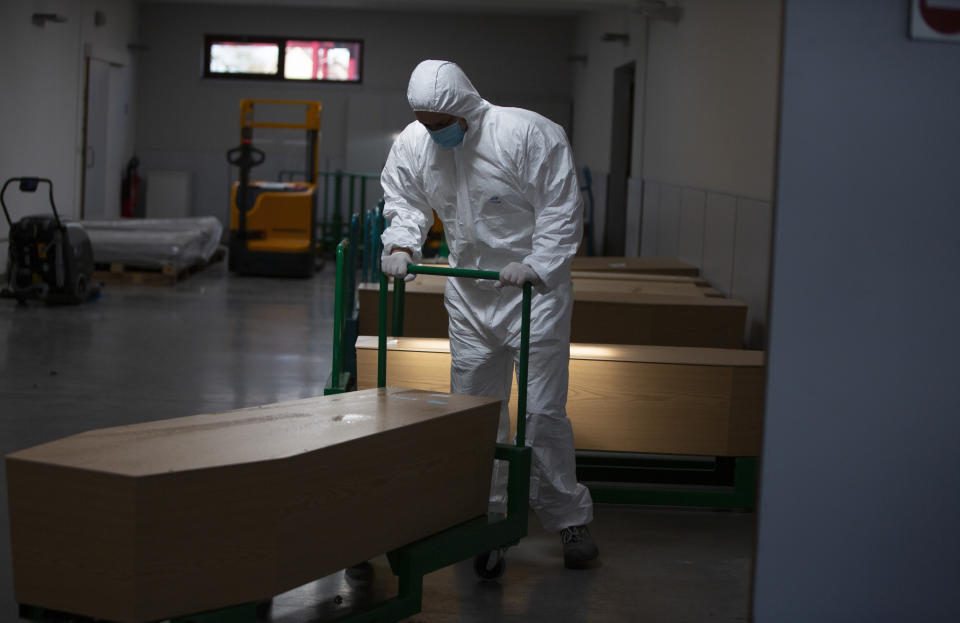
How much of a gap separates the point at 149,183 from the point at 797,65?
13404mm

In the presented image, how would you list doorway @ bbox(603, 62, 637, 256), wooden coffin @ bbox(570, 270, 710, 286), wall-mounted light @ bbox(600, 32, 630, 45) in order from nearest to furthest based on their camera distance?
wooden coffin @ bbox(570, 270, 710, 286) < wall-mounted light @ bbox(600, 32, 630, 45) < doorway @ bbox(603, 62, 637, 256)

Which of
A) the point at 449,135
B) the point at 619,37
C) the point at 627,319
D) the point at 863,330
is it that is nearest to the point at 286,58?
the point at 619,37

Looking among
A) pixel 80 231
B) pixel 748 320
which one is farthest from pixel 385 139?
pixel 748 320

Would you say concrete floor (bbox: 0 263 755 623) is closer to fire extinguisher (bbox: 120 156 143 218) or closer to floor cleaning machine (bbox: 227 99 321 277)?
floor cleaning machine (bbox: 227 99 321 277)

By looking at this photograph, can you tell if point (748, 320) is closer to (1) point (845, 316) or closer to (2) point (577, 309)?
(2) point (577, 309)

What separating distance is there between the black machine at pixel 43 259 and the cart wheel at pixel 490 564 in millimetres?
5984

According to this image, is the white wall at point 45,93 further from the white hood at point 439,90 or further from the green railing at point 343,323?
the white hood at point 439,90

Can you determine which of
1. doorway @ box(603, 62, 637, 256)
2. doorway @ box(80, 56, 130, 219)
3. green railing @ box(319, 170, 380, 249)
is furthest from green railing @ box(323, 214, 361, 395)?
doorway @ box(80, 56, 130, 219)

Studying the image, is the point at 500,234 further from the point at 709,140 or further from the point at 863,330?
the point at 709,140

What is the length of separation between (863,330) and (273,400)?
13.7 ft

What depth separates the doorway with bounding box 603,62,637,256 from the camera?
37.2 feet

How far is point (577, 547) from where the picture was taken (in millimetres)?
3543

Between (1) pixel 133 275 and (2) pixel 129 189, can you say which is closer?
(1) pixel 133 275

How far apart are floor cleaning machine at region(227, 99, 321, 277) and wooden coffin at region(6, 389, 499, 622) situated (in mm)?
8582
